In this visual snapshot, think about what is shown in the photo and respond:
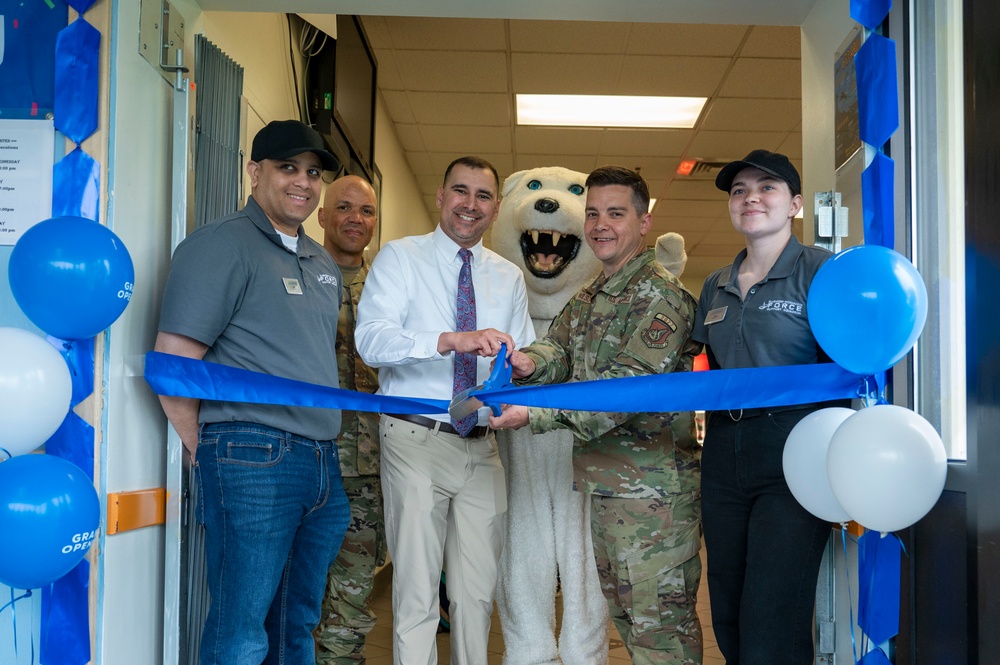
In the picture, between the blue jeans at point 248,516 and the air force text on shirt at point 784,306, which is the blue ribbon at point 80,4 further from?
the air force text on shirt at point 784,306

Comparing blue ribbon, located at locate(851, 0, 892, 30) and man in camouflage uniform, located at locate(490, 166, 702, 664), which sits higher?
blue ribbon, located at locate(851, 0, 892, 30)

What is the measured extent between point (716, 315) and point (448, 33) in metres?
3.06

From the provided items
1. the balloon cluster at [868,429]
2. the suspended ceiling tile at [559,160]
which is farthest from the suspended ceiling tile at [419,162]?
the balloon cluster at [868,429]

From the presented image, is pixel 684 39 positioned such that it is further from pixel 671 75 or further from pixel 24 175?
pixel 24 175

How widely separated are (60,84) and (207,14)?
87 cm

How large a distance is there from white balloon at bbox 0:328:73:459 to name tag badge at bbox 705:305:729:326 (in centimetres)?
153

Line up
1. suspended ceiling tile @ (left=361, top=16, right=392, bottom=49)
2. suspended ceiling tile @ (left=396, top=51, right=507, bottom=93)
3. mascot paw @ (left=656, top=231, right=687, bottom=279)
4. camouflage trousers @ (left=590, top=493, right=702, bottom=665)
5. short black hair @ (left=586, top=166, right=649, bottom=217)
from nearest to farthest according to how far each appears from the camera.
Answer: camouflage trousers @ (left=590, top=493, right=702, bottom=665) → short black hair @ (left=586, top=166, right=649, bottom=217) → mascot paw @ (left=656, top=231, right=687, bottom=279) → suspended ceiling tile @ (left=361, top=16, right=392, bottom=49) → suspended ceiling tile @ (left=396, top=51, right=507, bottom=93)

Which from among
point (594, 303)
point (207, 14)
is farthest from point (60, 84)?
point (594, 303)

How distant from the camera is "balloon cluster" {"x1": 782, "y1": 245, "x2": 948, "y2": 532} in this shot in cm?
174

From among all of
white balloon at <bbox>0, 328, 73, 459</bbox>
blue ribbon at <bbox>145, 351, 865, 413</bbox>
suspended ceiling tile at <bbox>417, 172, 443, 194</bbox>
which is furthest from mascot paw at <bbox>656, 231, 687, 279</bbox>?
suspended ceiling tile at <bbox>417, 172, 443, 194</bbox>

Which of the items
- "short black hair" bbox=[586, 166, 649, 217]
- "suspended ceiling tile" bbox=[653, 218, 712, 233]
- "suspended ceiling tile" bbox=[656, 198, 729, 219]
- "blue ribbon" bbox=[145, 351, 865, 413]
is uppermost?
"suspended ceiling tile" bbox=[656, 198, 729, 219]

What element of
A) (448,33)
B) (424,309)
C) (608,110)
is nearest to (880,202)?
(424,309)

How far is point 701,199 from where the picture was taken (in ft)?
28.0

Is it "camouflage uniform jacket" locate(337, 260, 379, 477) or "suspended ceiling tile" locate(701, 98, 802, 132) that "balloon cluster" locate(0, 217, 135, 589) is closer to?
"camouflage uniform jacket" locate(337, 260, 379, 477)
